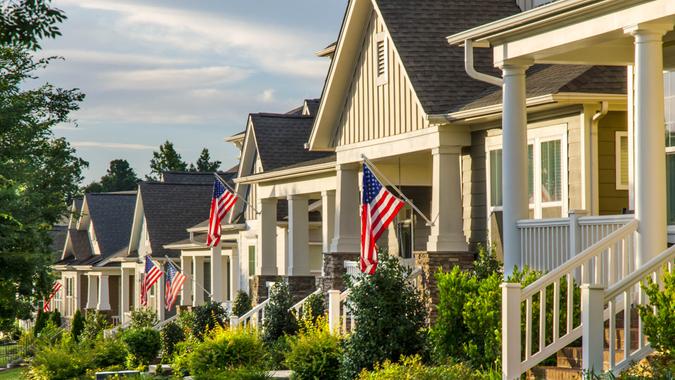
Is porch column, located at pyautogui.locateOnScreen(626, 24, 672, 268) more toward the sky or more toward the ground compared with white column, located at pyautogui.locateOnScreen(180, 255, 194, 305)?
more toward the sky

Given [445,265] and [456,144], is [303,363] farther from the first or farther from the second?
[456,144]

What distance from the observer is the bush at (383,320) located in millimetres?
20109

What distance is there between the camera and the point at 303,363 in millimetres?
22422

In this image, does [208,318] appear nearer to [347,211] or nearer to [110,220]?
[347,211]

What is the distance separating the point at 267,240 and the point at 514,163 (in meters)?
17.9

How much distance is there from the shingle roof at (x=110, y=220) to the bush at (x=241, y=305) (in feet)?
102

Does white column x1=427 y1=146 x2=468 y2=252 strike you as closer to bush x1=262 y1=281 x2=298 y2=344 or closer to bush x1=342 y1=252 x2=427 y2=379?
bush x1=342 y1=252 x2=427 y2=379

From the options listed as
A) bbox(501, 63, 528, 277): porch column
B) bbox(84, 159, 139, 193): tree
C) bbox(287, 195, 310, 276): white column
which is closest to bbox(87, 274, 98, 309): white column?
bbox(287, 195, 310, 276): white column

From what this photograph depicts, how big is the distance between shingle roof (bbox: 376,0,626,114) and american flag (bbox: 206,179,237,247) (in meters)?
10.5

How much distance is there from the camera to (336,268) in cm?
2812

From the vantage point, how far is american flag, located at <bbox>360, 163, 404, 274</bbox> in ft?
76.7

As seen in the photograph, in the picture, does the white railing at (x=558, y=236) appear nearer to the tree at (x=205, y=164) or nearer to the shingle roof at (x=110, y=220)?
the shingle roof at (x=110, y=220)

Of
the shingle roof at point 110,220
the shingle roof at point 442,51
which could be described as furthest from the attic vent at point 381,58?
the shingle roof at point 110,220

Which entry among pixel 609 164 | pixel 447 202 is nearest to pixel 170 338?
pixel 447 202
